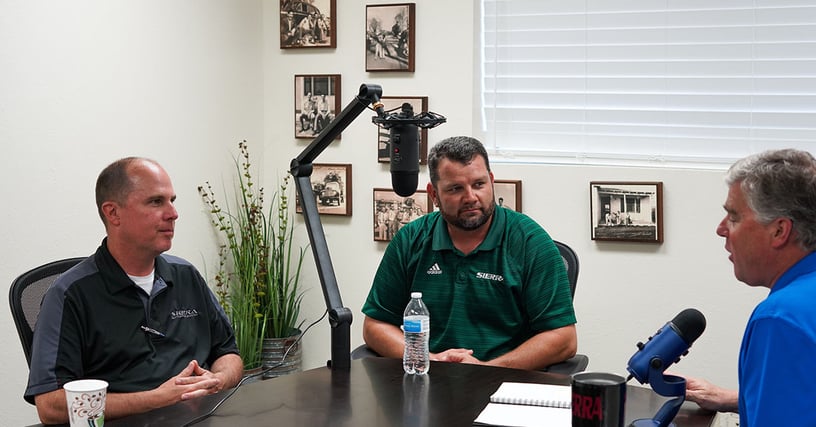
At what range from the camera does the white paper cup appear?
1812mm

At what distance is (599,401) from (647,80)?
100.0 inches

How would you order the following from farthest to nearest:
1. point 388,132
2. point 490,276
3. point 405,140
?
point 388,132 < point 490,276 < point 405,140

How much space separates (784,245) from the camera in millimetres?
1707

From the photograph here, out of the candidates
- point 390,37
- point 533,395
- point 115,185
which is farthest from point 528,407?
point 390,37

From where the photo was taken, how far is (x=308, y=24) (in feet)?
14.6

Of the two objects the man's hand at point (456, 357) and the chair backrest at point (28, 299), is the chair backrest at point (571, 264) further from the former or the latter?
the chair backrest at point (28, 299)

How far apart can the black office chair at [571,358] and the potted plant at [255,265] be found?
4.35 ft

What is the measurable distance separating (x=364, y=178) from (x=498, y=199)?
702mm

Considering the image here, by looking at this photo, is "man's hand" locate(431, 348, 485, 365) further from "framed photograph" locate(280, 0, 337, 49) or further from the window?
"framed photograph" locate(280, 0, 337, 49)

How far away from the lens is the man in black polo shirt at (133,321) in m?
2.34

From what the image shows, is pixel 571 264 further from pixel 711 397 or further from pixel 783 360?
pixel 783 360

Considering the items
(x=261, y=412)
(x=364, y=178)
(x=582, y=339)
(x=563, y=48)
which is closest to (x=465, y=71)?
(x=563, y=48)

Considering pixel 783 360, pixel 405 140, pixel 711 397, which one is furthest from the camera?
pixel 405 140

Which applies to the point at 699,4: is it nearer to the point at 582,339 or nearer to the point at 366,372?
the point at 582,339
